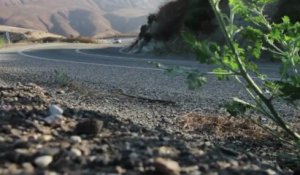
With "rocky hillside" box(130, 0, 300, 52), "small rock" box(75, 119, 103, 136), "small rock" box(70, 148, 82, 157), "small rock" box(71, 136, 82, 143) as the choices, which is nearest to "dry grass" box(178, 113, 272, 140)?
"small rock" box(75, 119, 103, 136)

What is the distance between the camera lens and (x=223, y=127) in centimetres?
566

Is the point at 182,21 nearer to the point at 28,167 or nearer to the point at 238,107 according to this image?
the point at 238,107

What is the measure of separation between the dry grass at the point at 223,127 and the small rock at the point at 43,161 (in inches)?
104

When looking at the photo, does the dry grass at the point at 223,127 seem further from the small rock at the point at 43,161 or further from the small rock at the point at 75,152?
the small rock at the point at 43,161

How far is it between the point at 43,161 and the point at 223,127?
3.15m

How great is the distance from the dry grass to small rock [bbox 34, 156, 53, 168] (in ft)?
8.64

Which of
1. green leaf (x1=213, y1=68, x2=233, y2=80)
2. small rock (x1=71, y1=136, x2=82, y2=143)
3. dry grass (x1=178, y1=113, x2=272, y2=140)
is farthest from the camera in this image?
dry grass (x1=178, y1=113, x2=272, y2=140)

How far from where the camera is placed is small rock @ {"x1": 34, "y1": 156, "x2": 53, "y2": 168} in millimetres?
2787

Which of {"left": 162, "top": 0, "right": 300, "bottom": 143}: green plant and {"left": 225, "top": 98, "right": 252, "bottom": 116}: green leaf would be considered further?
{"left": 225, "top": 98, "right": 252, "bottom": 116}: green leaf

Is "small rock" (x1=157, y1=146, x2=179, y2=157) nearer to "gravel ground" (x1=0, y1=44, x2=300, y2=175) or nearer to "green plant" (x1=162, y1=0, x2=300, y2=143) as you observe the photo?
"gravel ground" (x1=0, y1=44, x2=300, y2=175)

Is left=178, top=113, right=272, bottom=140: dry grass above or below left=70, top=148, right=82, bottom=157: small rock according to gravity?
below

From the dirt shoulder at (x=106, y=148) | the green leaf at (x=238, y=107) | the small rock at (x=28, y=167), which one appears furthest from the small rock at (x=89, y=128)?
the green leaf at (x=238, y=107)

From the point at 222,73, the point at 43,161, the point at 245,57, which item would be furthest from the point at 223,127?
the point at 43,161

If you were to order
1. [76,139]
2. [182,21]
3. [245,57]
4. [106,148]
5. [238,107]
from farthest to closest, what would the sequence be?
[182,21]
[238,107]
[245,57]
[76,139]
[106,148]
